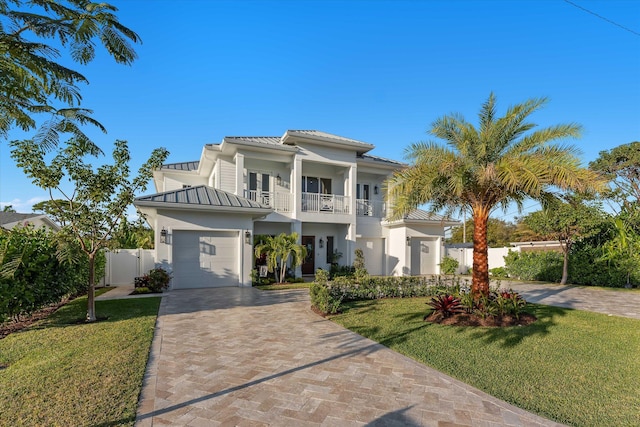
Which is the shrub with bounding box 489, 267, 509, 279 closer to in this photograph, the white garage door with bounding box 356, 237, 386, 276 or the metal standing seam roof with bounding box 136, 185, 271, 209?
the white garage door with bounding box 356, 237, 386, 276

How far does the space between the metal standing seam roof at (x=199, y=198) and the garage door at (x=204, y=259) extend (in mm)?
1366

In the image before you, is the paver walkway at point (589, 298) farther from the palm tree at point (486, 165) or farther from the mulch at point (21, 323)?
the mulch at point (21, 323)

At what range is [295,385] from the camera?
429 cm

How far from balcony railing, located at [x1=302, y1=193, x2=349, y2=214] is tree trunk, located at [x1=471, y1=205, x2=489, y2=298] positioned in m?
9.02

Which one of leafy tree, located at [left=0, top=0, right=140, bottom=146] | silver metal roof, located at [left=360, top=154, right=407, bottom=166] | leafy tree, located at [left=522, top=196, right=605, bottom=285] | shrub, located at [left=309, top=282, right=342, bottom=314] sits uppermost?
silver metal roof, located at [left=360, top=154, right=407, bottom=166]

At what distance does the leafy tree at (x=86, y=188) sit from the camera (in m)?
7.18

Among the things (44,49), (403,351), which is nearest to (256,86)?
(44,49)

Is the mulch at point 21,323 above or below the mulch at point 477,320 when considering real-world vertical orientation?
below

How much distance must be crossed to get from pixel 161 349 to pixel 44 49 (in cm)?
488

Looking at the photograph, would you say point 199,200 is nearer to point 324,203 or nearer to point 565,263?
point 324,203

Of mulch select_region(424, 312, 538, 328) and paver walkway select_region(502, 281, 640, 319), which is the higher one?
mulch select_region(424, 312, 538, 328)

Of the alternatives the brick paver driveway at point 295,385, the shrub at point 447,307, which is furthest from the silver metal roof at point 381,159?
the brick paver driveway at point 295,385

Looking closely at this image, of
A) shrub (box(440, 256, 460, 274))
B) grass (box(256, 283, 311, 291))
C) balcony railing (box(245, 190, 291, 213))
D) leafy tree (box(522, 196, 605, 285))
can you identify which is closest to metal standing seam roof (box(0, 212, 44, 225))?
balcony railing (box(245, 190, 291, 213))

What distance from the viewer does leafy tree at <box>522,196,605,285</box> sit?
15141 millimetres
